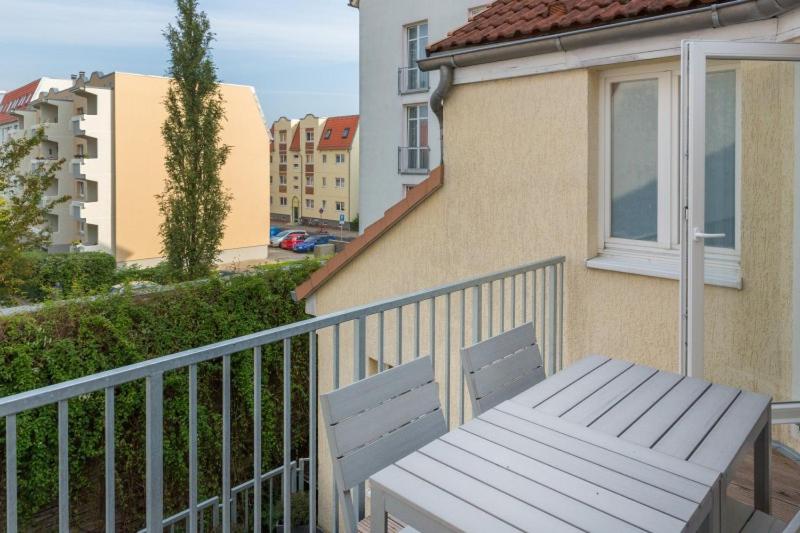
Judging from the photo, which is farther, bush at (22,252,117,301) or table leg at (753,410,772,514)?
bush at (22,252,117,301)

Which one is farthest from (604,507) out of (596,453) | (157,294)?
(157,294)

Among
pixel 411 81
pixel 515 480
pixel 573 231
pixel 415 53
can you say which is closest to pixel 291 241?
pixel 411 81

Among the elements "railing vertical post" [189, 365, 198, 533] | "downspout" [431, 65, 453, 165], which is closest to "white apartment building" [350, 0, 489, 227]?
"downspout" [431, 65, 453, 165]

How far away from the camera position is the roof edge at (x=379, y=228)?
6.14 metres

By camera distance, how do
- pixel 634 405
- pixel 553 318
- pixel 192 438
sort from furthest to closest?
pixel 553 318, pixel 634 405, pixel 192 438

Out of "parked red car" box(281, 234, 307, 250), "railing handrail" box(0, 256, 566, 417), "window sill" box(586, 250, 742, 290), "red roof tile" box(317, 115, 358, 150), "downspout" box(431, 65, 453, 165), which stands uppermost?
"red roof tile" box(317, 115, 358, 150)

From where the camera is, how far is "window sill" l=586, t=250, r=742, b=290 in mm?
3728

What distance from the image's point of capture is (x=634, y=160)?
4.66 m

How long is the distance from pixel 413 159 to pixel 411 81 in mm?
2471

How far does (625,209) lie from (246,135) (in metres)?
29.9

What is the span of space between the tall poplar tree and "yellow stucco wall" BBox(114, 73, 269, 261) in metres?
9.77

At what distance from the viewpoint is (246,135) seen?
32344 mm

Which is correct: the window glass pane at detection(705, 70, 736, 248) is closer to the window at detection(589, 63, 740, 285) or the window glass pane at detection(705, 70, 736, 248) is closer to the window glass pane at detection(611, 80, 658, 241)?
the window at detection(589, 63, 740, 285)

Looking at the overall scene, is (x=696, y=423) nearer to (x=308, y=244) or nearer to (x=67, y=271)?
(x=67, y=271)
